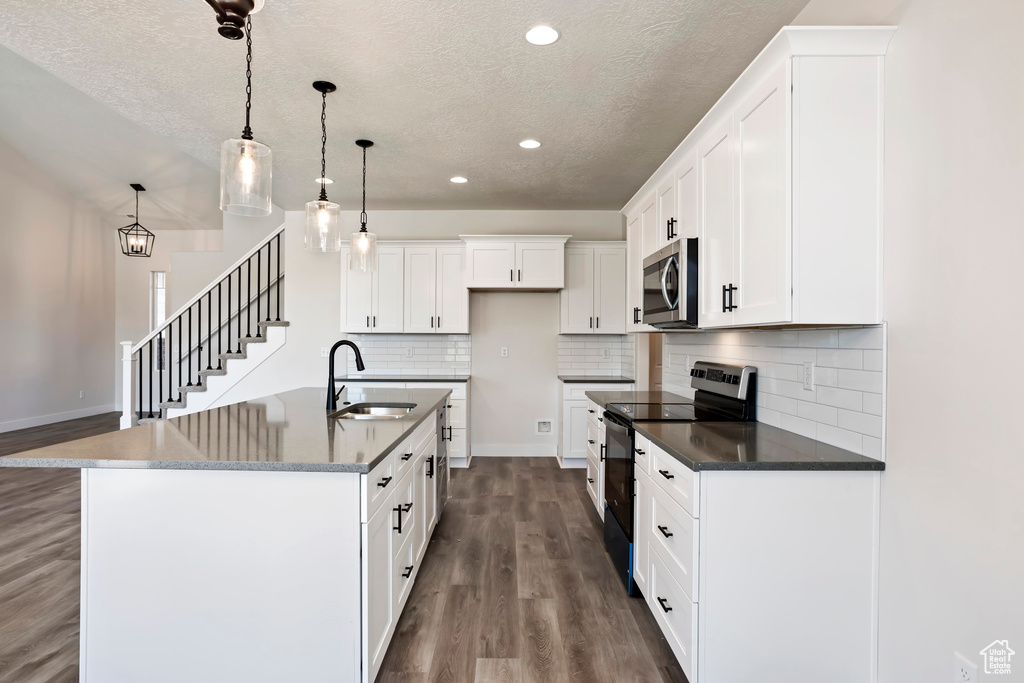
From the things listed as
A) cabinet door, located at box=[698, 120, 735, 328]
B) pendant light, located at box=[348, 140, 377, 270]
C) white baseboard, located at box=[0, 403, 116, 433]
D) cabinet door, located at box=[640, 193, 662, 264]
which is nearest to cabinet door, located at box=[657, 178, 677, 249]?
cabinet door, located at box=[640, 193, 662, 264]

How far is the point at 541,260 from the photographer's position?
206 inches

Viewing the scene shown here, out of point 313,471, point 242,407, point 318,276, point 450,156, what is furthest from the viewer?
point 318,276

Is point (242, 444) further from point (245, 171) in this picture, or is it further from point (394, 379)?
point (394, 379)

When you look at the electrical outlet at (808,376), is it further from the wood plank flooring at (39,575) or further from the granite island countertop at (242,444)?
the wood plank flooring at (39,575)

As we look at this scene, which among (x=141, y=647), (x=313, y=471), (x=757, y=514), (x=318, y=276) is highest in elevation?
(x=318, y=276)

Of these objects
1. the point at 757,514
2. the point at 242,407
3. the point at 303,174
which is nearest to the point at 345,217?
the point at 303,174

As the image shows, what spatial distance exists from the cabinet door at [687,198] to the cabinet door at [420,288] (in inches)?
119

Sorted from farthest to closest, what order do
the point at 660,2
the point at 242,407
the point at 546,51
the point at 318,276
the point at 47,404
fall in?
the point at 47,404 → the point at 318,276 → the point at 242,407 → the point at 546,51 → the point at 660,2

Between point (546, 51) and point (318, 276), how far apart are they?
152 inches

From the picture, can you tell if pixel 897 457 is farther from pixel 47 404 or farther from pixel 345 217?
pixel 47 404

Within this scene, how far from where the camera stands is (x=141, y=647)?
1.75 m

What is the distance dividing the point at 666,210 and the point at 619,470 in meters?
1.49

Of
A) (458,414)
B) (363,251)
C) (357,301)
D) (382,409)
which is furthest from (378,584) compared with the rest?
(357,301)
